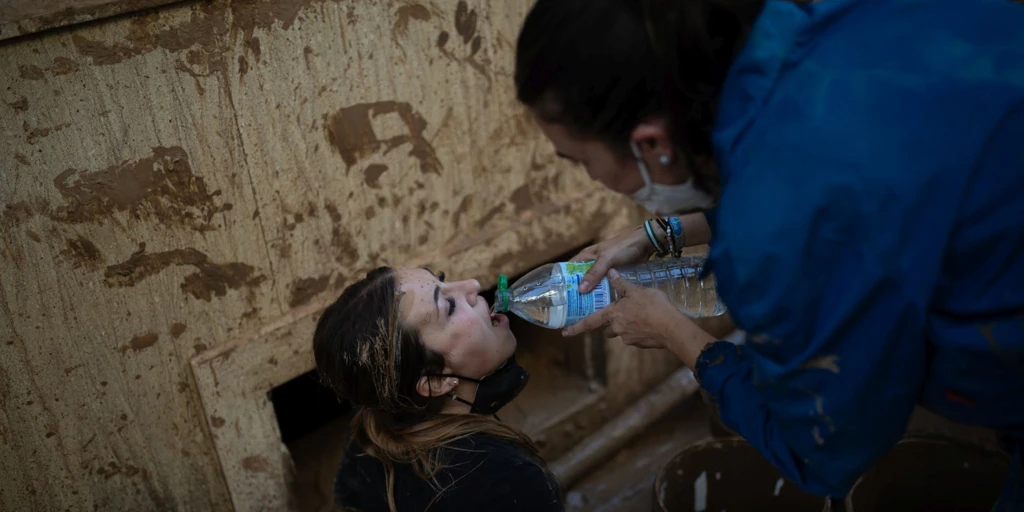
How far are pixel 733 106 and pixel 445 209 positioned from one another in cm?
174

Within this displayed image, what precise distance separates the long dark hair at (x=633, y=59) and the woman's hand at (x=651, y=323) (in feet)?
1.74

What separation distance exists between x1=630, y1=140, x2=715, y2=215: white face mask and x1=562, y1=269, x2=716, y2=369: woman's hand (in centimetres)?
31

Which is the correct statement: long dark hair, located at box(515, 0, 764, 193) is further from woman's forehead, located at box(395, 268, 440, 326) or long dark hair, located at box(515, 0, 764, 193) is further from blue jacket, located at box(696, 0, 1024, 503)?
woman's forehead, located at box(395, 268, 440, 326)

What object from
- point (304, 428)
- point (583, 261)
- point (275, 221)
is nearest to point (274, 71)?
point (275, 221)

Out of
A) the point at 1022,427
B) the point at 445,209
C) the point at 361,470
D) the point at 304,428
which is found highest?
the point at 445,209

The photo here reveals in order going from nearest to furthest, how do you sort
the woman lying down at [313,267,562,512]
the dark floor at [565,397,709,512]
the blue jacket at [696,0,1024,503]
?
the blue jacket at [696,0,1024,503] < the woman lying down at [313,267,562,512] < the dark floor at [565,397,709,512]

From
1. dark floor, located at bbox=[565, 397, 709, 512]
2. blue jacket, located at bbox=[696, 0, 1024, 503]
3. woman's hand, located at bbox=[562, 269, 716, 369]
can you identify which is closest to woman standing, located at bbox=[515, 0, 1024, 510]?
blue jacket, located at bbox=[696, 0, 1024, 503]

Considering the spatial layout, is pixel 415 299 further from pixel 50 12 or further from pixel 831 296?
pixel 831 296

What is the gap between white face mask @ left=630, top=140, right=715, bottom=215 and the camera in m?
1.56

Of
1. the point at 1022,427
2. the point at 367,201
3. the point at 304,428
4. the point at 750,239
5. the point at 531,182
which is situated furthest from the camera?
the point at 304,428

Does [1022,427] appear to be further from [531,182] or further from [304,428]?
[304,428]

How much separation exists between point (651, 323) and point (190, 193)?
1.41m

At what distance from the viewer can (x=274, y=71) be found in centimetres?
236

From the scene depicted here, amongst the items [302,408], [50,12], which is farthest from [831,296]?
[302,408]
